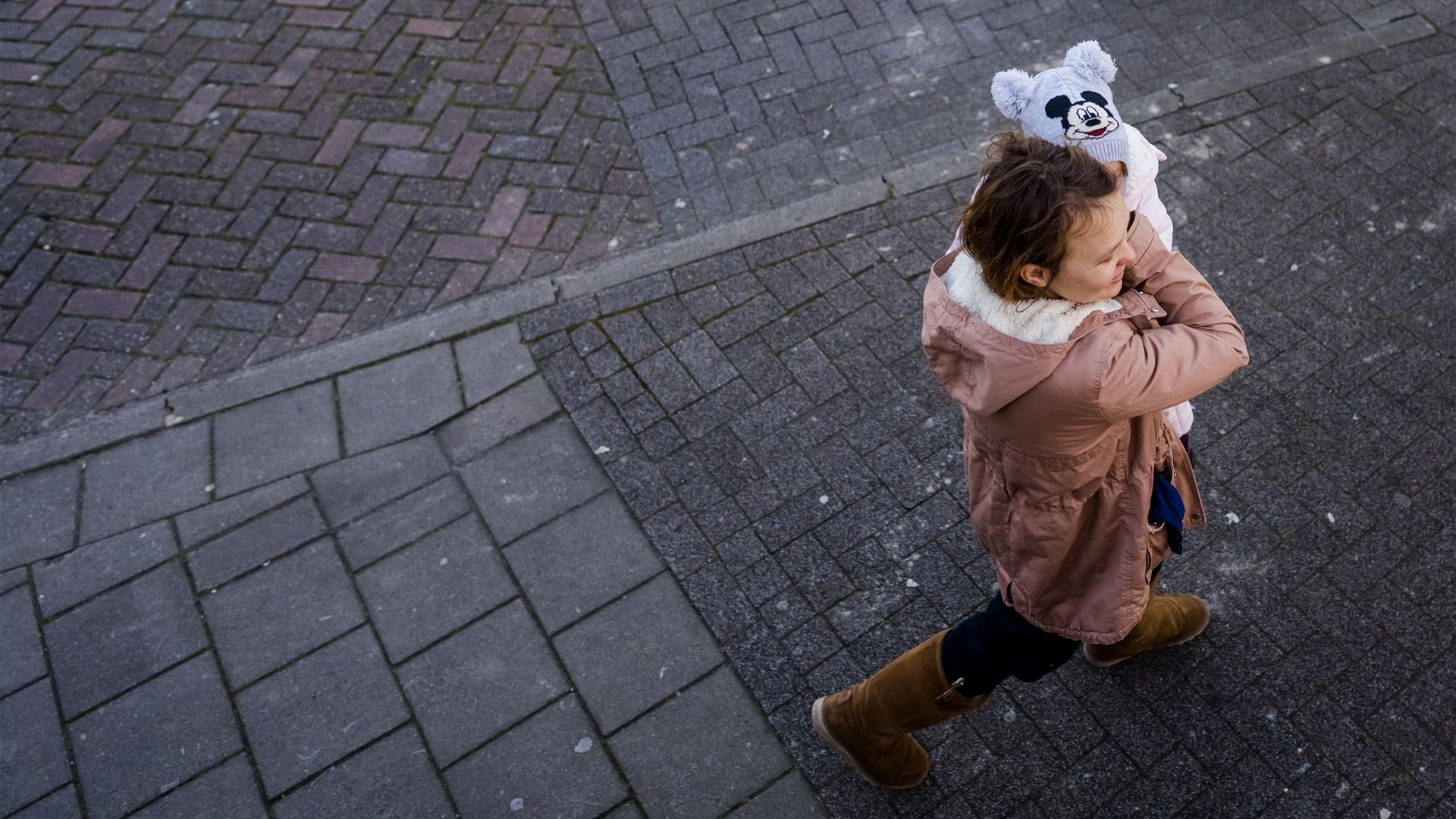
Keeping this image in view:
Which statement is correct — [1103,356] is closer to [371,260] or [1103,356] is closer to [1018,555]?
[1018,555]

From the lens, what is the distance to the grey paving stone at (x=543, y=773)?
296 cm

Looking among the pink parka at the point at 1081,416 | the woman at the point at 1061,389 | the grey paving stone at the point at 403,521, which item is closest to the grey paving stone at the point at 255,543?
the grey paving stone at the point at 403,521

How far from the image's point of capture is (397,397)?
3.95 metres

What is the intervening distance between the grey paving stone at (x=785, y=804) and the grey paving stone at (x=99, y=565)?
2.16 m

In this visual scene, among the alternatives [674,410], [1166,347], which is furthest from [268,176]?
[1166,347]

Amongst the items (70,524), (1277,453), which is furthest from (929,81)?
(70,524)

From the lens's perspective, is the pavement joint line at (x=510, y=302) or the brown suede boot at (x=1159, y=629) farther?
the pavement joint line at (x=510, y=302)

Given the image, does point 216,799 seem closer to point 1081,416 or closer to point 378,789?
point 378,789

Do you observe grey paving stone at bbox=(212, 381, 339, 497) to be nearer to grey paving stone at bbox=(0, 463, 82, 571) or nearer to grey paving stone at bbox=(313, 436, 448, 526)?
grey paving stone at bbox=(313, 436, 448, 526)

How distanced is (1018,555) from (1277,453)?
65.4 inches

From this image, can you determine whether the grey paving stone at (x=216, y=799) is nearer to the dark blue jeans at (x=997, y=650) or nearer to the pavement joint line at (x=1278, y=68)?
the dark blue jeans at (x=997, y=650)

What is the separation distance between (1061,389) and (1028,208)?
34cm

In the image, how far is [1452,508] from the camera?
Result: 330 centimetres

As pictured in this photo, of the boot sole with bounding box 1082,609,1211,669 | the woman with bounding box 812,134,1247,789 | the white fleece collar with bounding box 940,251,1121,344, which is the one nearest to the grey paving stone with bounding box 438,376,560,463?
the woman with bounding box 812,134,1247,789
